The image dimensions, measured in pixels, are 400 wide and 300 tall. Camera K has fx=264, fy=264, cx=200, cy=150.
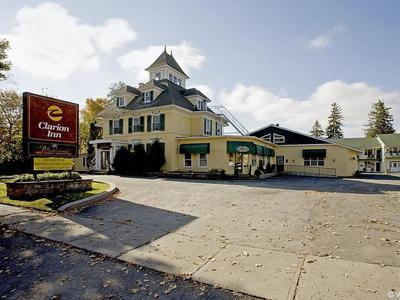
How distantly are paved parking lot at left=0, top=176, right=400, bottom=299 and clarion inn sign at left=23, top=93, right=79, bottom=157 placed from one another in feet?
13.9

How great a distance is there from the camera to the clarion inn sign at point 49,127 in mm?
11562

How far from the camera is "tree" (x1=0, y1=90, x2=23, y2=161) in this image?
1187 inches

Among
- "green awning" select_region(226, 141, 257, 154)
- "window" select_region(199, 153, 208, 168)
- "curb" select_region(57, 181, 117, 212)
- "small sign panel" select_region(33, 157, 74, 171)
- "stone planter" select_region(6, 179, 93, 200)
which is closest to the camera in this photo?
"curb" select_region(57, 181, 117, 212)

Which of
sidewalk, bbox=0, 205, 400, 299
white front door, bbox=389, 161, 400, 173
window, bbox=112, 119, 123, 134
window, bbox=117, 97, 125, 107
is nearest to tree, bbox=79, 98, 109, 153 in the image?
window, bbox=117, 97, 125, 107

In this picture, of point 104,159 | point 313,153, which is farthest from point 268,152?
point 104,159

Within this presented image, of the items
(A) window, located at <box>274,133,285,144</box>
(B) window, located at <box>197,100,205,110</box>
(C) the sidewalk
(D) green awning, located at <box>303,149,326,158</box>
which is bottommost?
(C) the sidewalk

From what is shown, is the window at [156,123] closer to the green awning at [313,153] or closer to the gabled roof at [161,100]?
the gabled roof at [161,100]

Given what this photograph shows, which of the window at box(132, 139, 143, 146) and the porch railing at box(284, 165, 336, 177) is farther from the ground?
the window at box(132, 139, 143, 146)

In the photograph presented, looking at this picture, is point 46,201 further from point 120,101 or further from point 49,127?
point 120,101

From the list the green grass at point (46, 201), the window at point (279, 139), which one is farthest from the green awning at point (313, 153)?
the green grass at point (46, 201)

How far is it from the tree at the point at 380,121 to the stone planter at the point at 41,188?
7992 cm

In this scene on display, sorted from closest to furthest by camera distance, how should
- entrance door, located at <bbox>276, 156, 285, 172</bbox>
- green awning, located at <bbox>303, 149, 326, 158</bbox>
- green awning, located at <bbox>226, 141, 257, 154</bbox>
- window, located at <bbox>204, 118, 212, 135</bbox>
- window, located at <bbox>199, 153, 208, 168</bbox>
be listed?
green awning, located at <bbox>226, 141, 257, 154</bbox>, window, located at <bbox>199, 153, 208, 168</bbox>, window, located at <bbox>204, 118, 212, 135</bbox>, green awning, located at <bbox>303, 149, 326, 158</bbox>, entrance door, located at <bbox>276, 156, 285, 172</bbox>

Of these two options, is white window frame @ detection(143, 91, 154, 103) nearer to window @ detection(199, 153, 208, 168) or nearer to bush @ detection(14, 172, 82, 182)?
window @ detection(199, 153, 208, 168)

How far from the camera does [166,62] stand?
34.2 meters
